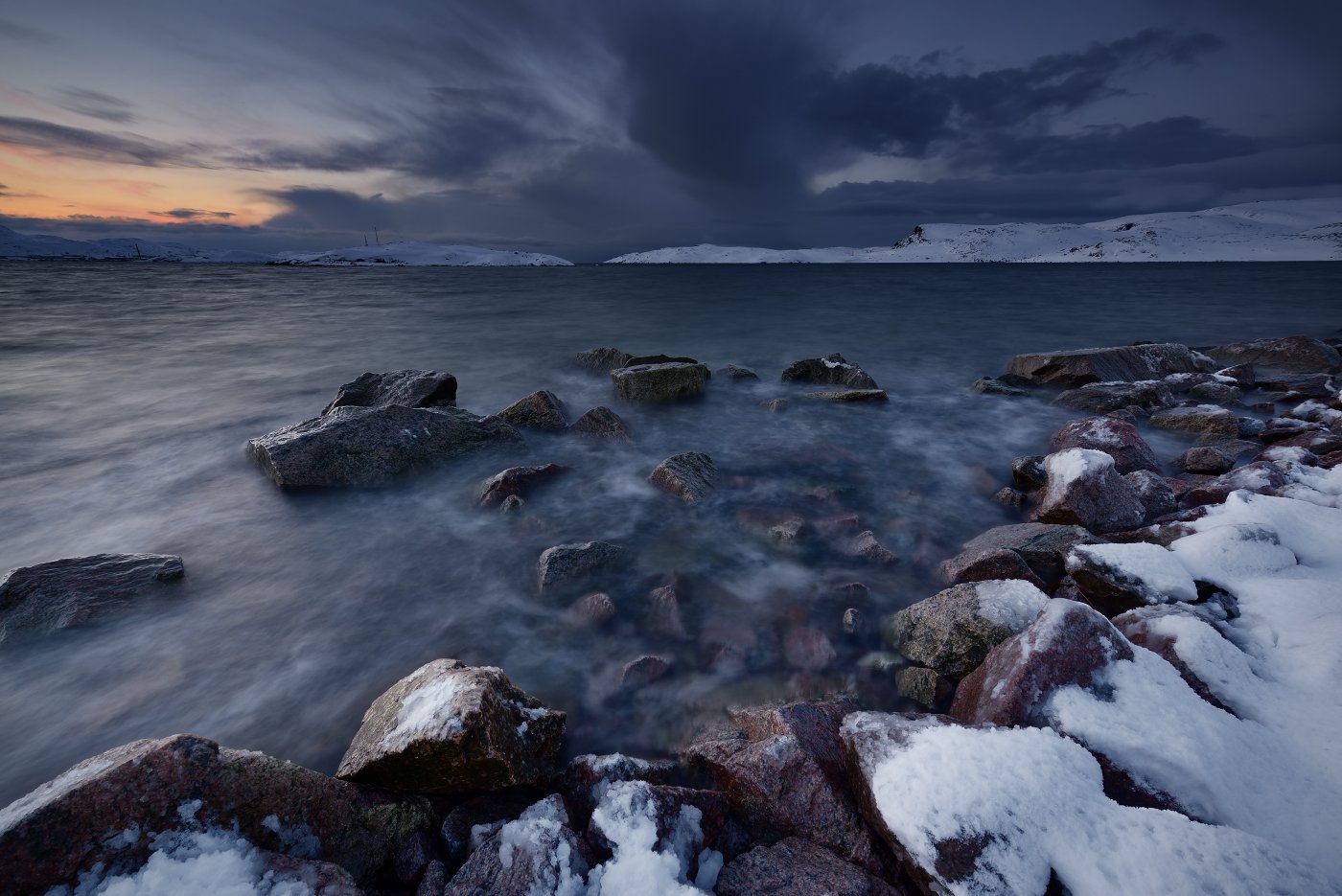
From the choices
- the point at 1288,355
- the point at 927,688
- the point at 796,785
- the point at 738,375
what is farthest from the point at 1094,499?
the point at 1288,355

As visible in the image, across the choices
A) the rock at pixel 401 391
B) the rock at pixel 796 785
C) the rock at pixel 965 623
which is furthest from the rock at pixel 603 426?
the rock at pixel 796 785

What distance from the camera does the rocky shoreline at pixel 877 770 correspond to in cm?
186

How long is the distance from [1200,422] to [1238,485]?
131 inches

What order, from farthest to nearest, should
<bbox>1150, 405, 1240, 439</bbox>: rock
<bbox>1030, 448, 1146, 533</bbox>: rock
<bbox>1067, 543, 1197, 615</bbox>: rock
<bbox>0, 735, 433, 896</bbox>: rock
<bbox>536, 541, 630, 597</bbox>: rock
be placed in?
1. <bbox>1150, 405, 1240, 439</bbox>: rock
2. <bbox>1030, 448, 1146, 533</bbox>: rock
3. <bbox>536, 541, 630, 597</bbox>: rock
4. <bbox>1067, 543, 1197, 615</bbox>: rock
5. <bbox>0, 735, 433, 896</bbox>: rock

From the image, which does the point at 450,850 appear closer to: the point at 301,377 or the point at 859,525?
the point at 859,525

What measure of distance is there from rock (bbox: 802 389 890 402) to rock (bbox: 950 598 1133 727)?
6914mm

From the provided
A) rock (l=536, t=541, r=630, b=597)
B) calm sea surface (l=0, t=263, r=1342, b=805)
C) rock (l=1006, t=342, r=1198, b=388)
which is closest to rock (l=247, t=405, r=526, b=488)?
calm sea surface (l=0, t=263, r=1342, b=805)

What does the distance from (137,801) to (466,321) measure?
21666mm

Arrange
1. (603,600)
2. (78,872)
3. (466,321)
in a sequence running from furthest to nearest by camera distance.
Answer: (466,321)
(603,600)
(78,872)

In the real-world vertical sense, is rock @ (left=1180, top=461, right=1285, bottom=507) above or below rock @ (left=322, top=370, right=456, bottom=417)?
above

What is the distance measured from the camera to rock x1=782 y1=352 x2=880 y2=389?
33.6 feet

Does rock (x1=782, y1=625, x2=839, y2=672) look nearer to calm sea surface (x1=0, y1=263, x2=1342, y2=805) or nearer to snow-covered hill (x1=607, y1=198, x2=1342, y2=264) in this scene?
calm sea surface (x1=0, y1=263, x2=1342, y2=805)

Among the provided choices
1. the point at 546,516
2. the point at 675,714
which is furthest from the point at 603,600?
the point at 546,516

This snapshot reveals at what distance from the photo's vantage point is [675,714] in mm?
3242
